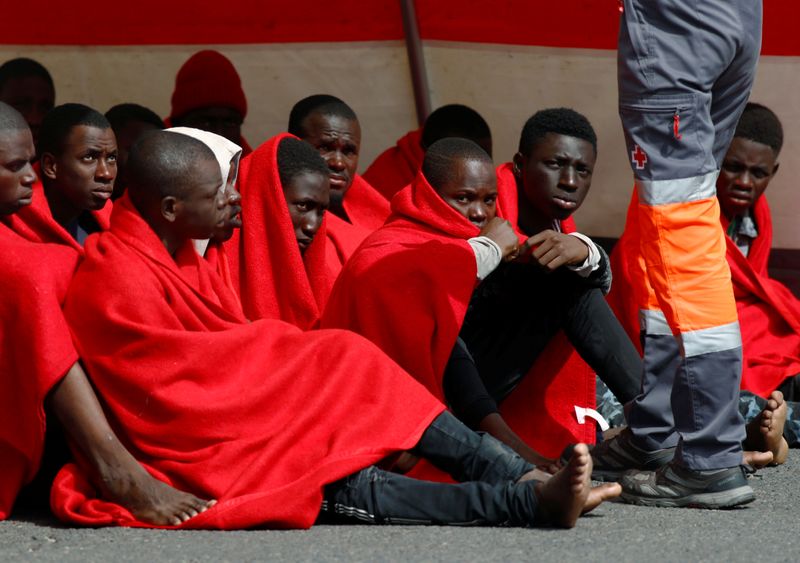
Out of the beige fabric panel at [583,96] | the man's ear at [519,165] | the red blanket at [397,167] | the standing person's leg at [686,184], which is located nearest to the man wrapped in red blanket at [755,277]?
the beige fabric panel at [583,96]

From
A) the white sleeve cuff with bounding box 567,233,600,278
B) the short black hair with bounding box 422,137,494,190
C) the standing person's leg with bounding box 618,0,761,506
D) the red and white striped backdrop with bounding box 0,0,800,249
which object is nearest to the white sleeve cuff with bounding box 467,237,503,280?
the white sleeve cuff with bounding box 567,233,600,278

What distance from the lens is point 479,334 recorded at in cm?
469

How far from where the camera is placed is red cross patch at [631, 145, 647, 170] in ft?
12.1

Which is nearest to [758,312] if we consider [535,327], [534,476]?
[535,327]

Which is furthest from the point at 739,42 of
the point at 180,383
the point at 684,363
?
the point at 180,383

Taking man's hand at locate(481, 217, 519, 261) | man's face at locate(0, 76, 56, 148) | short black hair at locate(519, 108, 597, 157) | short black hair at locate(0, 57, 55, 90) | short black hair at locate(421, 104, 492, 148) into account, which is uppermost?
short black hair at locate(0, 57, 55, 90)

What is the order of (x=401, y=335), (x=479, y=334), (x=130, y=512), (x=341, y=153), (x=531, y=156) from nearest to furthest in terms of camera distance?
(x=130, y=512), (x=401, y=335), (x=479, y=334), (x=531, y=156), (x=341, y=153)

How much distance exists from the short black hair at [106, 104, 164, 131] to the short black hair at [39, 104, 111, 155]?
→ 1.22 metres

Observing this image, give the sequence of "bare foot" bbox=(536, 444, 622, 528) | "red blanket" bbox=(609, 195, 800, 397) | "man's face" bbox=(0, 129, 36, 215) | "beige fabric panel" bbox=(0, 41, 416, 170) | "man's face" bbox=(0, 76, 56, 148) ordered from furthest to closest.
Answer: "beige fabric panel" bbox=(0, 41, 416, 170), "man's face" bbox=(0, 76, 56, 148), "red blanket" bbox=(609, 195, 800, 397), "man's face" bbox=(0, 129, 36, 215), "bare foot" bbox=(536, 444, 622, 528)

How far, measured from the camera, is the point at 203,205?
3.86m

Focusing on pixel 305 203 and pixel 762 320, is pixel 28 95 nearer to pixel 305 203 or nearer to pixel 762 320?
pixel 305 203

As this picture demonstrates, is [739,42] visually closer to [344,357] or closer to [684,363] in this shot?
[684,363]

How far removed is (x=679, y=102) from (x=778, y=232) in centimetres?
327

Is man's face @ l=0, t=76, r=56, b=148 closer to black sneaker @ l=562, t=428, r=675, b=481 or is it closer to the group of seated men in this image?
the group of seated men
